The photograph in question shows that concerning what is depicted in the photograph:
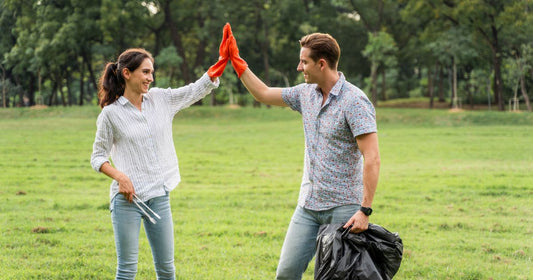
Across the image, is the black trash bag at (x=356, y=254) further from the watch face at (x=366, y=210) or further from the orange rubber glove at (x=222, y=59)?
the orange rubber glove at (x=222, y=59)

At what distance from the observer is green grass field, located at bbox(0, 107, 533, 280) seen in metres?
6.77

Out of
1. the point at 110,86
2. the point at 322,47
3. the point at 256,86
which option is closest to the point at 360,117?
the point at 322,47

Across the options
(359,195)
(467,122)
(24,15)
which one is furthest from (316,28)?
(359,195)

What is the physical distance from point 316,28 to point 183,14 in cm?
975

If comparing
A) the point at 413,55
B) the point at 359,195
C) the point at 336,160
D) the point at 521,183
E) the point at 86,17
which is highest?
the point at 86,17

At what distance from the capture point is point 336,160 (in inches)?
163

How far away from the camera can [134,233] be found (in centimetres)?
431

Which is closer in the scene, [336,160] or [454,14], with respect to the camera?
[336,160]

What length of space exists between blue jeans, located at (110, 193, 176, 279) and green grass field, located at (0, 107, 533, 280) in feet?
6.43

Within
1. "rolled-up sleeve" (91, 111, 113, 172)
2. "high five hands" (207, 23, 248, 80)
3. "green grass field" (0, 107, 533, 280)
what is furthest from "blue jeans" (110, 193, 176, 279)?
"green grass field" (0, 107, 533, 280)

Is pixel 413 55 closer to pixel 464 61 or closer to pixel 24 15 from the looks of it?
pixel 464 61

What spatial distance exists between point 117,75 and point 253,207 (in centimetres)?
624

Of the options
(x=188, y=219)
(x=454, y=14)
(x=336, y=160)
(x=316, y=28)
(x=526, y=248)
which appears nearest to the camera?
(x=336, y=160)

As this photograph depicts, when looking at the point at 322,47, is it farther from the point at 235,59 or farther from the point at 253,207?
the point at 253,207
